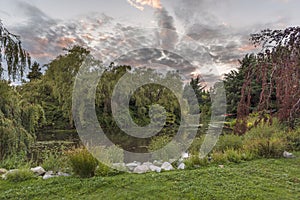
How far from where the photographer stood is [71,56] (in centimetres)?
1291

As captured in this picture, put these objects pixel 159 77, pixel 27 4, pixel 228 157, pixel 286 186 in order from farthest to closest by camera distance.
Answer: pixel 159 77 < pixel 27 4 < pixel 228 157 < pixel 286 186

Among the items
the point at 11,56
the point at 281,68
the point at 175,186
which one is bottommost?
the point at 175,186

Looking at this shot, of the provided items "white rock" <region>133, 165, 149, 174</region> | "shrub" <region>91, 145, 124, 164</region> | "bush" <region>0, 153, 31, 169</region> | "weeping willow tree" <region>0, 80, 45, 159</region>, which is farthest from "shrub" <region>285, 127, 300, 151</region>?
"weeping willow tree" <region>0, 80, 45, 159</region>

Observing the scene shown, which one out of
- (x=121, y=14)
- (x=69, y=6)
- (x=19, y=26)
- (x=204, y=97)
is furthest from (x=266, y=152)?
(x=204, y=97)

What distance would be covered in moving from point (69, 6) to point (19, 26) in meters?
1.51

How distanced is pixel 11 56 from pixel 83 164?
205cm

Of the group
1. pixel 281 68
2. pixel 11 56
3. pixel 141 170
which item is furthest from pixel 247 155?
pixel 11 56

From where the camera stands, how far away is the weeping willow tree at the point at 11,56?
11.6 ft

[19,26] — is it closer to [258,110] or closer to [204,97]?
[258,110]

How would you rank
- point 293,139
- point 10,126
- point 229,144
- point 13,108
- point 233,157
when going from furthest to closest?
1. point 293,139
2. point 229,144
3. point 13,108
4. point 10,126
5. point 233,157

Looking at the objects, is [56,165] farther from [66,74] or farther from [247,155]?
[66,74]

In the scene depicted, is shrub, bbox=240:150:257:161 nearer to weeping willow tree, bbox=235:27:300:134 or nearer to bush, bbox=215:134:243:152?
bush, bbox=215:134:243:152

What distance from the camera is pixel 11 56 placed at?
11.9 feet

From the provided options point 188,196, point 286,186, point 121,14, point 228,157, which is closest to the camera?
point 188,196
